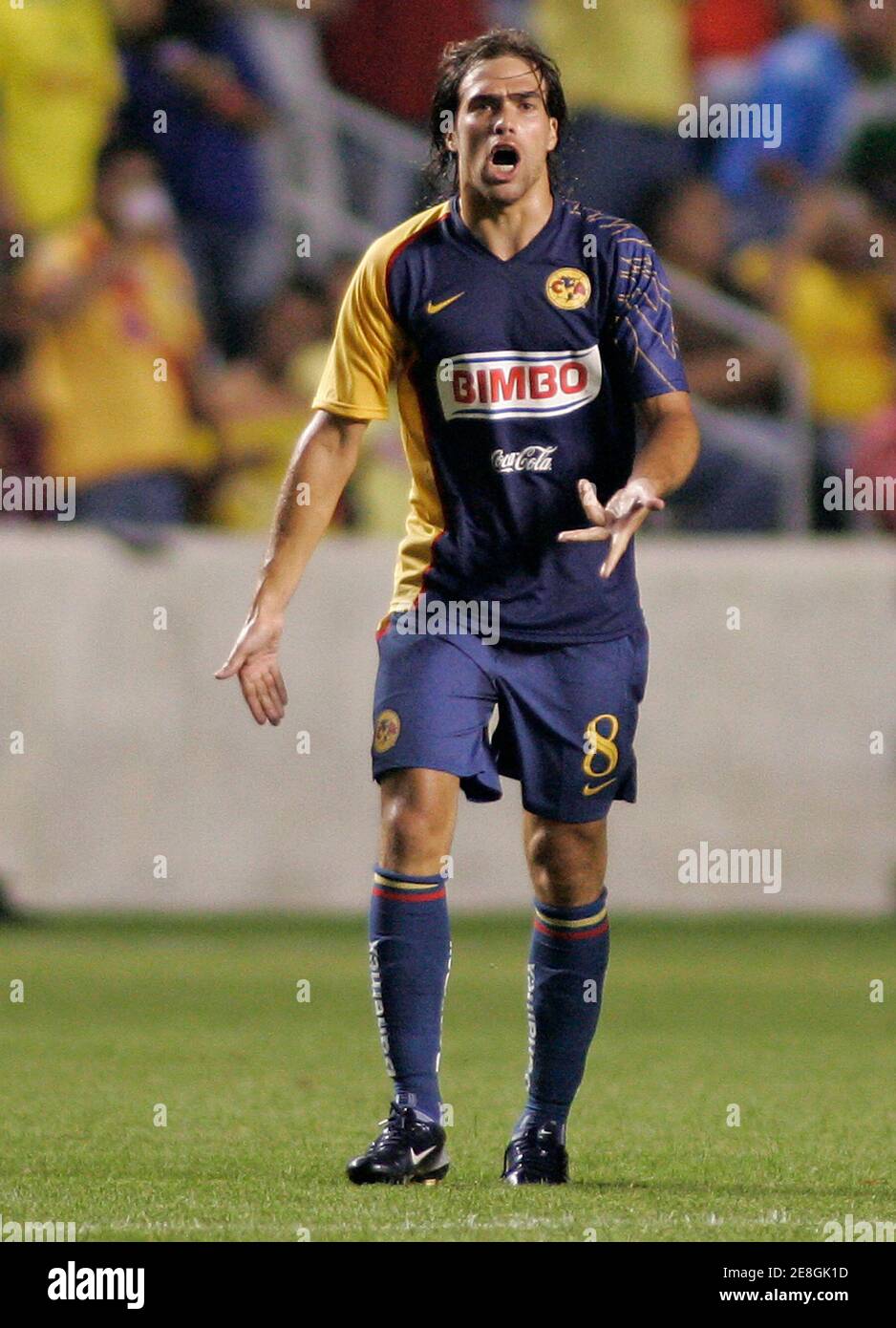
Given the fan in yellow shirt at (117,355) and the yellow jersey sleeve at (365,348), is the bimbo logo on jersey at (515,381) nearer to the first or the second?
the yellow jersey sleeve at (365,348)

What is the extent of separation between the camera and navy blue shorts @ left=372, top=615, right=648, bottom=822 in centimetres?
482

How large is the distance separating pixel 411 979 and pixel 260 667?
2.28 ft

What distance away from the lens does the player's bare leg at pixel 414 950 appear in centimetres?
475

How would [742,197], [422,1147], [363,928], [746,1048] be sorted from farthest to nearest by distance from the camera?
[742,197]
[363,928]
[746,1048]
[422,1147]

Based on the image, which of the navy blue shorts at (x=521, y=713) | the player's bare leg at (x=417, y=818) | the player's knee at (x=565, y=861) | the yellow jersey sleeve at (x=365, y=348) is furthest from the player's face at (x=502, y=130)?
the player's knee at (x=565, y=861)

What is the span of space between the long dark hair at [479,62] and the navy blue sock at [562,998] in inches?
63.3

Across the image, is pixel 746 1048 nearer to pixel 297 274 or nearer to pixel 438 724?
pixel 438 724

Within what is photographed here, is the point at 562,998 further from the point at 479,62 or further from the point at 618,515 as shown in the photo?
the point at 479,62

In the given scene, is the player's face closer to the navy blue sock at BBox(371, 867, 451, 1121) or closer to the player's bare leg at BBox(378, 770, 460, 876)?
the player's bare leg at BBox(378, 770, 460, 876)

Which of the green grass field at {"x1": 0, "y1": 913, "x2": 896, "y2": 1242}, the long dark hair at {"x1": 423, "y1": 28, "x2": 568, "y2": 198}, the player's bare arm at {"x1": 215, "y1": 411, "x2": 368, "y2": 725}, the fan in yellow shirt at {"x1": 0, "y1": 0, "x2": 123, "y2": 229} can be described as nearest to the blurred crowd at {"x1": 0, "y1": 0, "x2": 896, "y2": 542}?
the fan in yellow shirt at {"x1": 0, "y1": 0, "x2": 123, "y2": 229}

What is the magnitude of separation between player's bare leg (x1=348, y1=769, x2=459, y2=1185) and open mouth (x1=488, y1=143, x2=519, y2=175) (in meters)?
1.23

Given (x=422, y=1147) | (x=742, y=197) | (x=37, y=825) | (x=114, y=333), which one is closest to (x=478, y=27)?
(x=742, y=197)

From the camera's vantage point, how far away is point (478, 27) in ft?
43.8

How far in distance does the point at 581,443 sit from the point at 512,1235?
1.70 m
